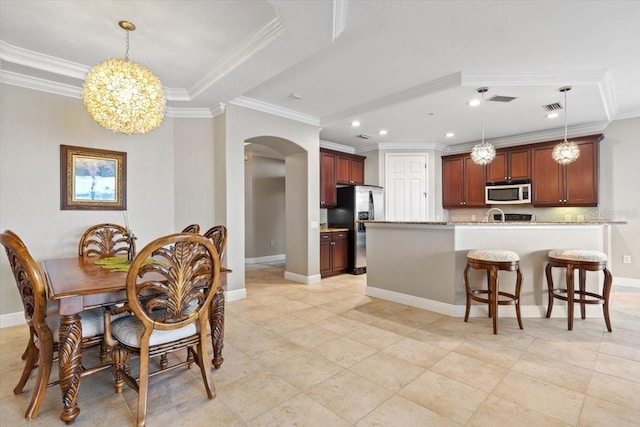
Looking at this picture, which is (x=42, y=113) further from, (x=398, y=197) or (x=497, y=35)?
(x=398, y=197)

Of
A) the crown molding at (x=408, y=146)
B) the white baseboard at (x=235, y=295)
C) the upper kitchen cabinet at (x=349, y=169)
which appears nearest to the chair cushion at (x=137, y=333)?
the white baseboard at (x=235, y=295)

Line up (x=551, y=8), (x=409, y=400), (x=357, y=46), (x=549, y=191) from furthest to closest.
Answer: (x=549, y=191)
(x=357, y=46)
(x=551, y=8)
(x=409, y=400)

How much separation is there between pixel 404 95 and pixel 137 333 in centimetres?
390

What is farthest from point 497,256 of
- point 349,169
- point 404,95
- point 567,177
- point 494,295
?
point 349,169

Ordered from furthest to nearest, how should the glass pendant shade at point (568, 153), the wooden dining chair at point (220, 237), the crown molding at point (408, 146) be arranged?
1. the crown molding at point (408, 146)
2. the glass pendant shade at point (568, 153)
3. the wooden dining chair at point (220, 237)

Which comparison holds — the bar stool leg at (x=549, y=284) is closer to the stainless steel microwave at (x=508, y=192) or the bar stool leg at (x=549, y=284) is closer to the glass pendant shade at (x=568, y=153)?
the glass pendant shade at (x=568, y=153)

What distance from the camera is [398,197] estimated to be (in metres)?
6.75

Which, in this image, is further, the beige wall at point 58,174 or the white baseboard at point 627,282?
the white baseboard at point 627,282

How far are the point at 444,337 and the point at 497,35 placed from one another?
2.80 m

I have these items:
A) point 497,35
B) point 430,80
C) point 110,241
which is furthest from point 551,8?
point 110,241

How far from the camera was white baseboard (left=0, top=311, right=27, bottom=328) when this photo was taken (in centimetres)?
319

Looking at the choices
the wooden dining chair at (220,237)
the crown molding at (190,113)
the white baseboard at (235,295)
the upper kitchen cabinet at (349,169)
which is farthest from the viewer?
the upper kitchen cabinet at (349,169)

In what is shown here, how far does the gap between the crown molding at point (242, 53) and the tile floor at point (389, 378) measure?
2.70 m

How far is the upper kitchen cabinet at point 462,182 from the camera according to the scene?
6422 mm
